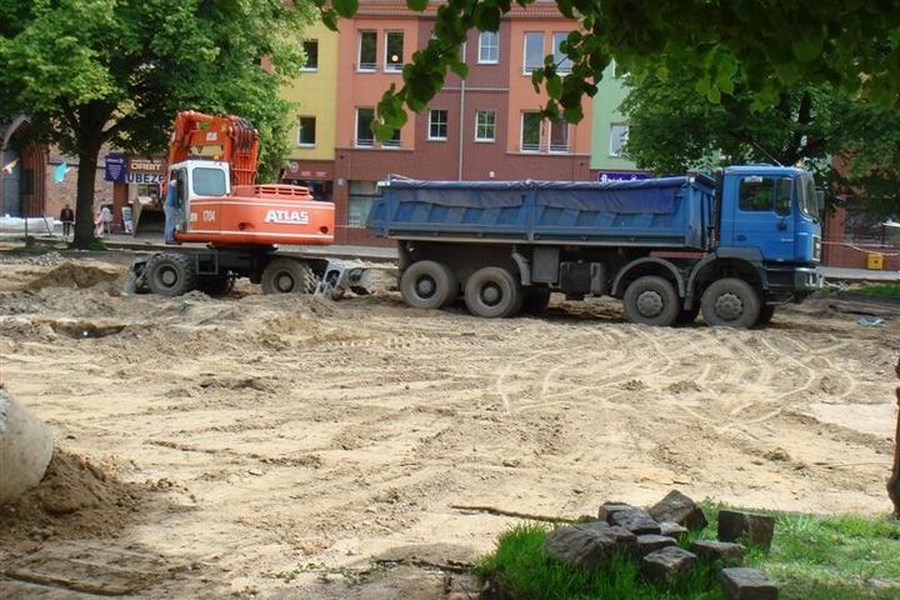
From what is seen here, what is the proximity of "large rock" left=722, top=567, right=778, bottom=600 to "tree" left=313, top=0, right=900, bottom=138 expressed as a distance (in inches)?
83.0

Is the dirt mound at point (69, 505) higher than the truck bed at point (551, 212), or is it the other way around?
the truck bed at point (551, 212)

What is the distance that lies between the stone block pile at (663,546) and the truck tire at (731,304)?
15.4 metres

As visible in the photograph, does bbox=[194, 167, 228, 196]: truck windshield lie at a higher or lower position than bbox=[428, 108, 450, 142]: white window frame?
lower

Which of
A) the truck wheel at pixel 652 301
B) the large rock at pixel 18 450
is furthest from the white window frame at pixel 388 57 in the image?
the large rock at pixel 18 450

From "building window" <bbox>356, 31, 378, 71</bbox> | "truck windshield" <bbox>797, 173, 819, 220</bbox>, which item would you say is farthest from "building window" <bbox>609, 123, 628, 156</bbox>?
"truck windshield" <bbox>797, 173, 819, 220</bbox>

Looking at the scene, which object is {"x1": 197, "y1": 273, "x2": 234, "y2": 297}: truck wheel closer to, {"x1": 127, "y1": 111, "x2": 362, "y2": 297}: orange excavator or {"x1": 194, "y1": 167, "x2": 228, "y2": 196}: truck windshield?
{"x1": 127, "y1": 111, "x2": 362, "y2": 297}: orange excavator

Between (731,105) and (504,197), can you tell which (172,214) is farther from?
(731,105)

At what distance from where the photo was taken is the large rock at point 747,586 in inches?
193

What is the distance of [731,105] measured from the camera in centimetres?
2997

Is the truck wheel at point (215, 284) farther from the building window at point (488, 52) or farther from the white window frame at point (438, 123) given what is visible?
the building window at point (488, 52)

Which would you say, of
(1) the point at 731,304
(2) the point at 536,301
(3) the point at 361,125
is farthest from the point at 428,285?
(3) the point at 361,125

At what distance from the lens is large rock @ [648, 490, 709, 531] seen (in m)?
6.46

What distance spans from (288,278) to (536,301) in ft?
16.6

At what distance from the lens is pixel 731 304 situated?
2141 cm
